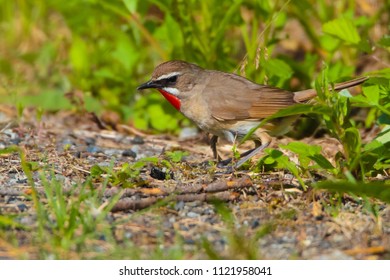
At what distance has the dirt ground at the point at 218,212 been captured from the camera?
16.4 feet

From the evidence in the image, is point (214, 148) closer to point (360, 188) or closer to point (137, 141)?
point (137, 141)

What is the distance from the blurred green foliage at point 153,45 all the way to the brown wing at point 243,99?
8.6 inches

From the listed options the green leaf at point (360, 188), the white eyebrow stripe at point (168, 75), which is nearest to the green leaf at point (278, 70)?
the white eyebrow stripe at point (168, 75)

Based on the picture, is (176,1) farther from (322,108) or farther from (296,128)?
(322,108)

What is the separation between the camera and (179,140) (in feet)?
27.1

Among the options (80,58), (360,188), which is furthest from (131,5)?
(360,188)

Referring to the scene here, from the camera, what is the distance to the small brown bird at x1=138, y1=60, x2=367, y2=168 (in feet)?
22.8

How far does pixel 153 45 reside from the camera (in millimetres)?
8359

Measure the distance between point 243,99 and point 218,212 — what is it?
2037mm

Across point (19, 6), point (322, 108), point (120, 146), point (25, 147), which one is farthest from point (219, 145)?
point (19, 6)

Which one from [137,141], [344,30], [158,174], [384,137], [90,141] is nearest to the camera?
[384,137]

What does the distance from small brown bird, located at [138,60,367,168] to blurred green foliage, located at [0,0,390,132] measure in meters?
0.27

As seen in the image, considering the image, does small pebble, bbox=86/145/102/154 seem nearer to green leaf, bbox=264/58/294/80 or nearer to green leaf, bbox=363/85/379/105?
green leaf, bbox=264/58/294/80

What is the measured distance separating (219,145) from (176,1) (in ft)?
4.94
